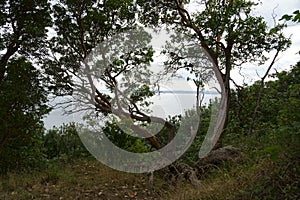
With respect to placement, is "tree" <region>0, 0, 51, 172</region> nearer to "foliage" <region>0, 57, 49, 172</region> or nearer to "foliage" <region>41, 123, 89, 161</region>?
Answer: "foliage" <region>0, 57, 49, 172</region>

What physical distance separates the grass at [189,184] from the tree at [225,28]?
1.31m

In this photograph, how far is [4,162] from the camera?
14.4ft

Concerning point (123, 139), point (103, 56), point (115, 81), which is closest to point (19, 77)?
point (103, 56)

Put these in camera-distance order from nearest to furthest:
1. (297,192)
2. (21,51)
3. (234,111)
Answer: (297,192), (21,51), (234,111)

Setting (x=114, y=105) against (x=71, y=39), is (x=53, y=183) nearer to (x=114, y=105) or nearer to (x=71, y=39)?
(x=114, y=105)

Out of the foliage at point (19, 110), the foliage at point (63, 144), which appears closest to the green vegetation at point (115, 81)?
the foliage at point (19, 110)

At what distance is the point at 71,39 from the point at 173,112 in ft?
6.21

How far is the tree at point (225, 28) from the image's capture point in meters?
4.24

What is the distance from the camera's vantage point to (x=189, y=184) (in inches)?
138

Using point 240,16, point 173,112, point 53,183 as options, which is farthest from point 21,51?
point 240,16

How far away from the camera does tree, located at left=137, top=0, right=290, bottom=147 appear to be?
4.24 m

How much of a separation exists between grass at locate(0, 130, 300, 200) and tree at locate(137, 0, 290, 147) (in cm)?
131

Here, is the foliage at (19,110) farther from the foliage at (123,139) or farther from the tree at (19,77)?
the foliage at (123,139)

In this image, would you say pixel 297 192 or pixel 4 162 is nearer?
pixel 297 192
